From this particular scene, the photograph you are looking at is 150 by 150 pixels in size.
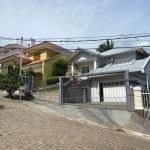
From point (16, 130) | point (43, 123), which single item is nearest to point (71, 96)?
point (43, 123)

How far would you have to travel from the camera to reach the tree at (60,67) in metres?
33.4

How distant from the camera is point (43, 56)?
3853 centimetres

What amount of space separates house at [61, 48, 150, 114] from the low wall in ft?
3.82

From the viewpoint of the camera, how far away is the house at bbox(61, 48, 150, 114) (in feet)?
74.7

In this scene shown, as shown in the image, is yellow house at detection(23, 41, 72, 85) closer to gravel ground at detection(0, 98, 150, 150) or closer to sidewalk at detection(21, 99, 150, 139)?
sidewalk at detection(21, 99, 150, 139)

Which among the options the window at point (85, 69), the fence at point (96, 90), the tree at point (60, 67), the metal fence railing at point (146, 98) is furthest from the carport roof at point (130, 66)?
the tree at point (60, 67)

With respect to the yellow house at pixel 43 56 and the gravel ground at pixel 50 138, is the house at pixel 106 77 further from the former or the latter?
the gravel ground at pixel 50 138

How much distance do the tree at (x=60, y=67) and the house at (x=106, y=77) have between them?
3.21 metres

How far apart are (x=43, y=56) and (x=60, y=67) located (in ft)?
18.8

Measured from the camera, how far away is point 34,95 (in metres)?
25.6

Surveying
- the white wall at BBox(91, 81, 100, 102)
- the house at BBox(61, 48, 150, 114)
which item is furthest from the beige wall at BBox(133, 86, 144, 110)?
the white wall at BBox(91, 81, 100, 102)

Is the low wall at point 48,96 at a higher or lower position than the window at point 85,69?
lower

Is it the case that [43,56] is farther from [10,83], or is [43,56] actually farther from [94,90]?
[10,83]

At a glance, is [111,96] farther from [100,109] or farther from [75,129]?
[75,129]
